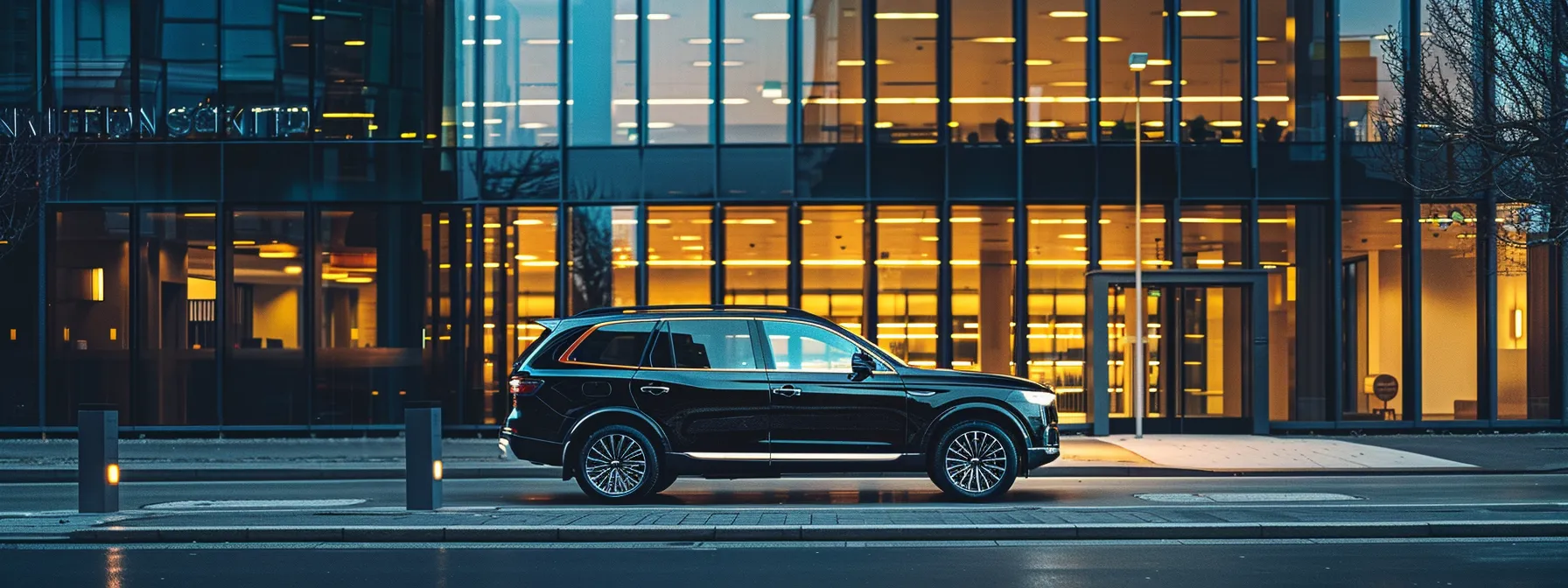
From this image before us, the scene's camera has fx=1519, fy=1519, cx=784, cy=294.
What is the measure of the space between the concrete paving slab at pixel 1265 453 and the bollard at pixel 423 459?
372 inches

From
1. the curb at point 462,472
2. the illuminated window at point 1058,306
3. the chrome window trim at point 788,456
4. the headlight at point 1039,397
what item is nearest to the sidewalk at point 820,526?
the chrome window trim at point 788,456

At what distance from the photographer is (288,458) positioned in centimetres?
2058

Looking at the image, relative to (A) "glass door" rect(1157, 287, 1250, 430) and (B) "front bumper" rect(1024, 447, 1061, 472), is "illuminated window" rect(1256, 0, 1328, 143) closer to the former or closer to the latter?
(A) "glass door" rect(1157, 287, 1250, 430)

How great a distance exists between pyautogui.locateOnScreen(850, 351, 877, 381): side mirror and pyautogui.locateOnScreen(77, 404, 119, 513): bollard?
21.8 ft

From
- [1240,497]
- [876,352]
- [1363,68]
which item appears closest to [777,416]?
[876,352]

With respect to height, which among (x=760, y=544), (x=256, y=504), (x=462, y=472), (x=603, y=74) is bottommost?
(x=462, y=472)

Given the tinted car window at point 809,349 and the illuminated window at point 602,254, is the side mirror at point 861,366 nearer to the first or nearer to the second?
the tinted car window at point 809,349

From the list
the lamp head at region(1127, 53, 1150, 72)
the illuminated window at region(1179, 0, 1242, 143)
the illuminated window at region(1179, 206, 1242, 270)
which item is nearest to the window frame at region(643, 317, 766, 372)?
the lamp head at region(1127, 53, 1150, 72)

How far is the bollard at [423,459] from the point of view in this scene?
514 inches

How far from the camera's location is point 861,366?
1395 cm

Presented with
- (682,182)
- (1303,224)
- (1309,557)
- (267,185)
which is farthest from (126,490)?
(1303,224)

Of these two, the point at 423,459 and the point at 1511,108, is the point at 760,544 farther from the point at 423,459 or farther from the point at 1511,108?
the point at 1511,108

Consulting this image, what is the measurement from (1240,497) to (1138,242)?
358 inches

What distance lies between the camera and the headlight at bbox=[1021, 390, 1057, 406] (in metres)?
14.1
